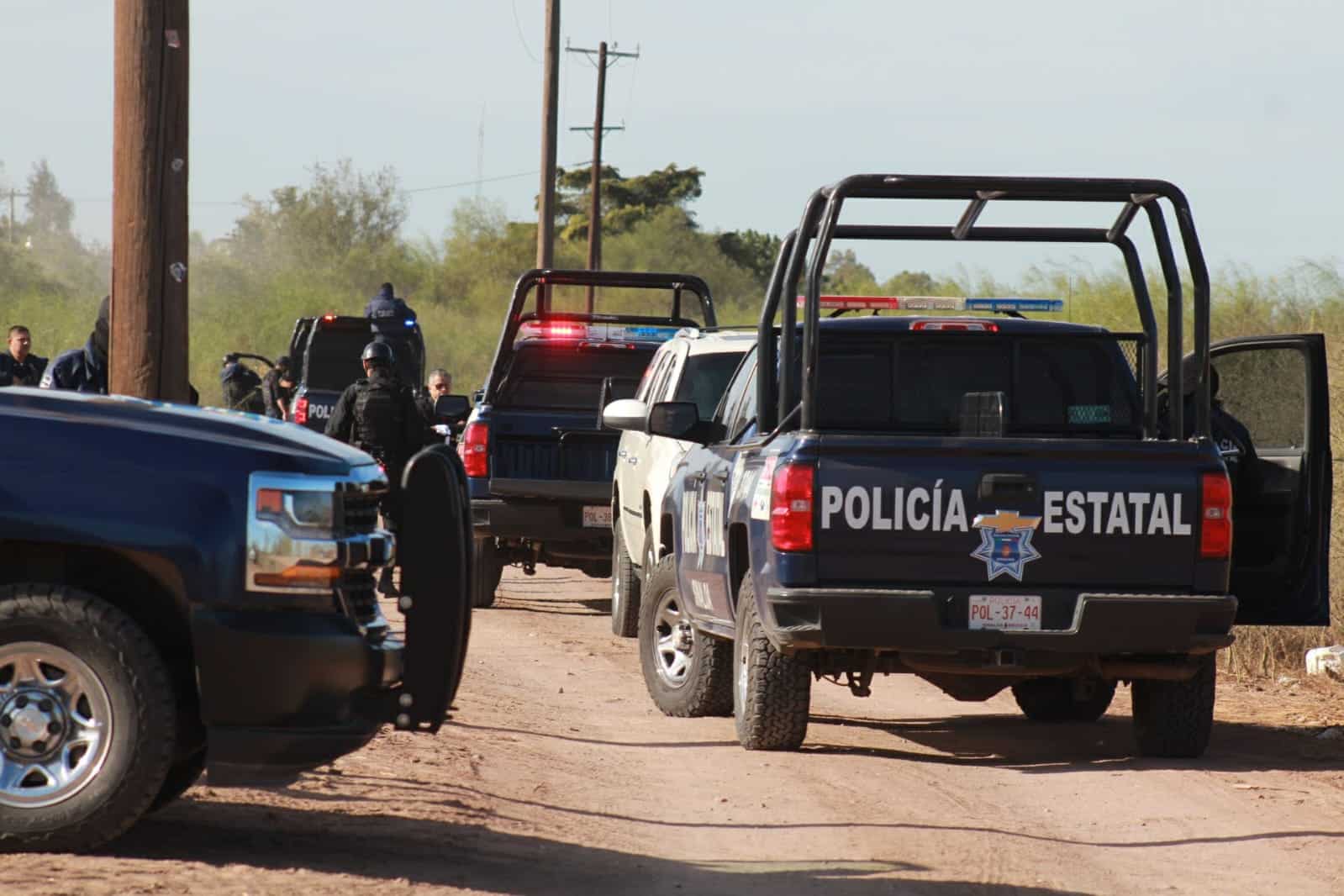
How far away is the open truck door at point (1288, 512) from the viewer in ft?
31.7

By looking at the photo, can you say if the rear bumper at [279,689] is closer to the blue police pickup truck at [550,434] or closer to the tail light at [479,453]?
the blue police pickup truck at [550,434]

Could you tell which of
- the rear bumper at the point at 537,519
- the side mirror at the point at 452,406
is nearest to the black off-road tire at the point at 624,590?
the rear bumper at the point at 537,519

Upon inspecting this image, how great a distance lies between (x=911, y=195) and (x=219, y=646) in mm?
4031

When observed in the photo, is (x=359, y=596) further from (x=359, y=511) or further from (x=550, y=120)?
(x=550, y=120)

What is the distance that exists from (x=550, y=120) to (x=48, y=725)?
105ft

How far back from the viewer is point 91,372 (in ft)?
41.4

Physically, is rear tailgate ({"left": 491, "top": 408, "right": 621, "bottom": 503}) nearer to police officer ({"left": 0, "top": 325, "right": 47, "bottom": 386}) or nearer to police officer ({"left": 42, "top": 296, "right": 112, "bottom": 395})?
police officer ({"left": 42, "top": 296, "right": 112, "bottom": 395})

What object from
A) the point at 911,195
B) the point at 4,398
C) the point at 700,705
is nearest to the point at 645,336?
the point at 700,705

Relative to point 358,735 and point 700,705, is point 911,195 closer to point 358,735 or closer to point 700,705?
point 700,705

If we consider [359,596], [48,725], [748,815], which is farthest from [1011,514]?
[48,725]

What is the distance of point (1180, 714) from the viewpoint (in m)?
9.31

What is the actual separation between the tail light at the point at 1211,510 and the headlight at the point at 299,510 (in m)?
3.96

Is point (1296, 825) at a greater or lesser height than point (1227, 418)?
lesser

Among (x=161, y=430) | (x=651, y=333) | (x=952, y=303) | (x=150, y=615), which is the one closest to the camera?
(x=161, y=430)
